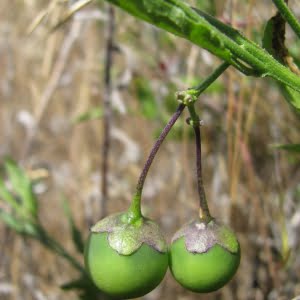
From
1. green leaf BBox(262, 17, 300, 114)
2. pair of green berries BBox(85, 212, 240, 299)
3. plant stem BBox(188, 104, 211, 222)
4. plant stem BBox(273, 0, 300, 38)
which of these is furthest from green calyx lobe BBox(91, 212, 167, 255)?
plant stem BBox(273, 0, 300, 38)

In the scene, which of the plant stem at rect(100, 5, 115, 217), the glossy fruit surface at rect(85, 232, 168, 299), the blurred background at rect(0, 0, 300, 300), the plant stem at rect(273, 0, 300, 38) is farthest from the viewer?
the plant stem at rect(100, 5, 115, 217)

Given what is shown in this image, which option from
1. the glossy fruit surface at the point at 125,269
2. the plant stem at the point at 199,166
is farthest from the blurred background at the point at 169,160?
the glossy fruit surface at the point at 125,269

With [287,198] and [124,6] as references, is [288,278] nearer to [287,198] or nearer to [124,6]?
[287,198]

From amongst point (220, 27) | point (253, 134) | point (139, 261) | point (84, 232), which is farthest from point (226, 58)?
point (84, 232)

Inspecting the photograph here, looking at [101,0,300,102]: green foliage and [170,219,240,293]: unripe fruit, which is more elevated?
[101,0,300,102]: green foliage

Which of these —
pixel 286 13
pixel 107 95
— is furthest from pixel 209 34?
pixel 107 95

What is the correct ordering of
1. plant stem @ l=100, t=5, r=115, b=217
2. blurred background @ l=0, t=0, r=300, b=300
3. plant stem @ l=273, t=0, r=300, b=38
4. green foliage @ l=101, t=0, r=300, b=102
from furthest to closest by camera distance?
plant stem @ l=100, t=5, r=115, b=217 → blurred background @ l=0, t=0, r=300, b=300 → plant stem @ l=273, t=0, r=300, b=38 → green foliage @ l=101, t=0, r=300, b=102

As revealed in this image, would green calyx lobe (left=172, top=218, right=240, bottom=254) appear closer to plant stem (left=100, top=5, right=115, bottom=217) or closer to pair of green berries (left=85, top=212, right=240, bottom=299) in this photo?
pair of green berries (left=85, top=212, right=240, bottom=299)
